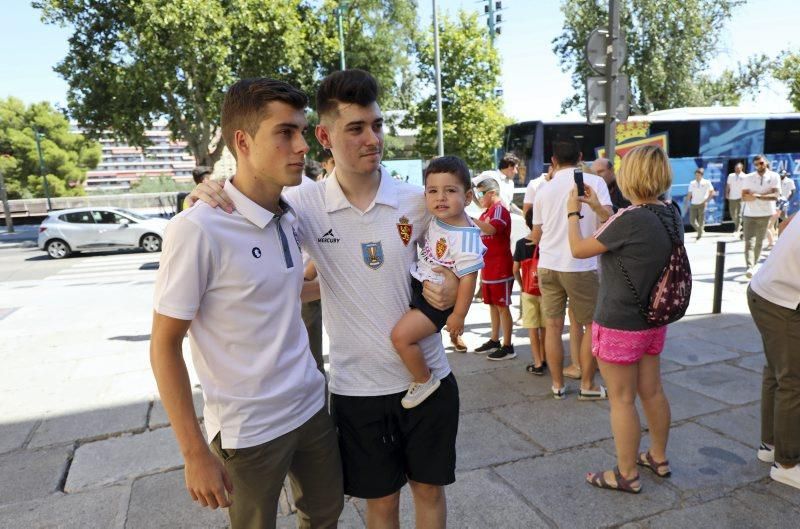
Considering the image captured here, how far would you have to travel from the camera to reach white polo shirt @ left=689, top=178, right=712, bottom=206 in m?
13.4

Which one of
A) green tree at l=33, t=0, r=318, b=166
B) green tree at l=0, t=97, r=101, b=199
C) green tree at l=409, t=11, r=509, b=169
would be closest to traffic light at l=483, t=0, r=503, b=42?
green tree at l=409, t=11, r=509, b=169

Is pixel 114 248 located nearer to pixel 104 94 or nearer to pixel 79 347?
pixel 104 94

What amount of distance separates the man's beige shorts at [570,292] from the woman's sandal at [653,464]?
1167 mm

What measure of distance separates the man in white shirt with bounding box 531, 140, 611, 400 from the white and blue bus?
35.6 ft

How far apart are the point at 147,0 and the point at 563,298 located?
17.6m

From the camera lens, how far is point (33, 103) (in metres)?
50.4

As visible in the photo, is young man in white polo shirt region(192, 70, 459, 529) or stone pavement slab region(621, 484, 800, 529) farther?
stone pavement slab region(621, 484, 800, 529)

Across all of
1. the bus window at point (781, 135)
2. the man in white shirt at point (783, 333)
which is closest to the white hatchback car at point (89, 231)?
the man in white shirt at point (783, 333)

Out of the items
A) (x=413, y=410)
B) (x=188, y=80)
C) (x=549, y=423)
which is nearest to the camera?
(x=413, y=410)

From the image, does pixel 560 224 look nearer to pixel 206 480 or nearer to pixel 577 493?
pixel 577 493

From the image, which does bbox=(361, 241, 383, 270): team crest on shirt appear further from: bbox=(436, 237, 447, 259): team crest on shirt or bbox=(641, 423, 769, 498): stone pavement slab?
bbox=(641, 423, 769, 498): stone pavement slab

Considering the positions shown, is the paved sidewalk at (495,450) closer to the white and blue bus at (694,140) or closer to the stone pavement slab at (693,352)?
the stone pavement slab at (693,352)

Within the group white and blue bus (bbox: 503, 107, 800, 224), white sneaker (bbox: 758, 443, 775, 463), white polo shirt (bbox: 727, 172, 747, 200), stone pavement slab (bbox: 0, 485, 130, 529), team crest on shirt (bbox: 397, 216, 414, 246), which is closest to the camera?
team crest on shirt (bbox: 397, 216, 414, 246)

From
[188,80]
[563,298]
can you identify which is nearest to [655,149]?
[563,298]
